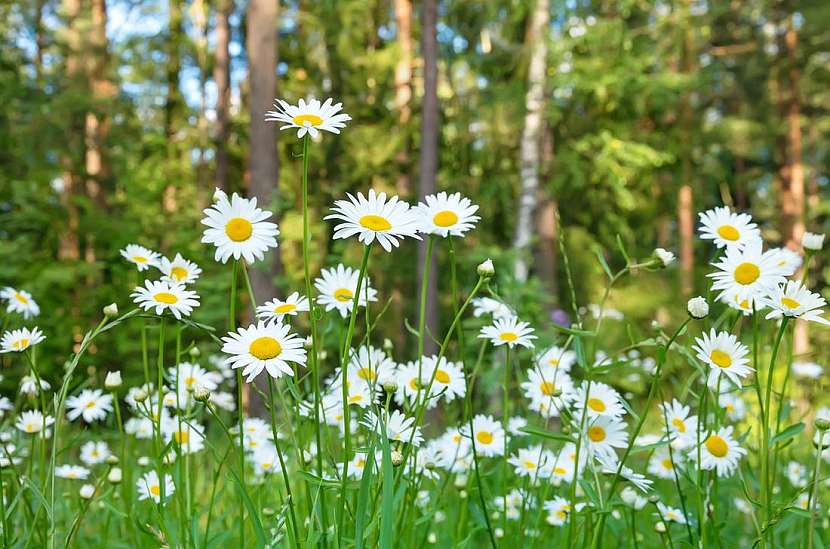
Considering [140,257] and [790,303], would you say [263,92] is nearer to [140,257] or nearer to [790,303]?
[140,257]

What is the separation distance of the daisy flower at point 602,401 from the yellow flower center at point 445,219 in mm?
365

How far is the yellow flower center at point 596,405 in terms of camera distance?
1150 mm

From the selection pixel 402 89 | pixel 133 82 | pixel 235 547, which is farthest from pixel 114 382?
pixel 133 82

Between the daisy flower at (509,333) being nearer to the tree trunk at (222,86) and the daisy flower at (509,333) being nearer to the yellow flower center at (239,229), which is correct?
the yellow flower center at (239,229)

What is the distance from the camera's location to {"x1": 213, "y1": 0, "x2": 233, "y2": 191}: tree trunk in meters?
8.66

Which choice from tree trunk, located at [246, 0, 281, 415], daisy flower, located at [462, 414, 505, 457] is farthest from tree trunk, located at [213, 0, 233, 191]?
daisy flower, located at [462, 414, 505, 457]

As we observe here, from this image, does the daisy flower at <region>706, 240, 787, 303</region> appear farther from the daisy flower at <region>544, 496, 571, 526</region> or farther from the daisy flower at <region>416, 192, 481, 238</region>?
the daisy flower at <region>544, 496, 571, 526</region>

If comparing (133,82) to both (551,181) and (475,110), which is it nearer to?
(475,110)

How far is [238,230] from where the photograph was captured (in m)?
0.86

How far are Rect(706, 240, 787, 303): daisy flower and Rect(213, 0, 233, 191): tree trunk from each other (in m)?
8.11

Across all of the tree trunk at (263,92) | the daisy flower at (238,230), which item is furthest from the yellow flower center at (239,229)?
the tree trunk at (263,92)

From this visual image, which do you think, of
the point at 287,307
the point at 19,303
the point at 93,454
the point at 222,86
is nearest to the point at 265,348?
the point at 287,307

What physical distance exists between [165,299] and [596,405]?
0.73 metres

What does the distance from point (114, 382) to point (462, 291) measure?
6825mm
